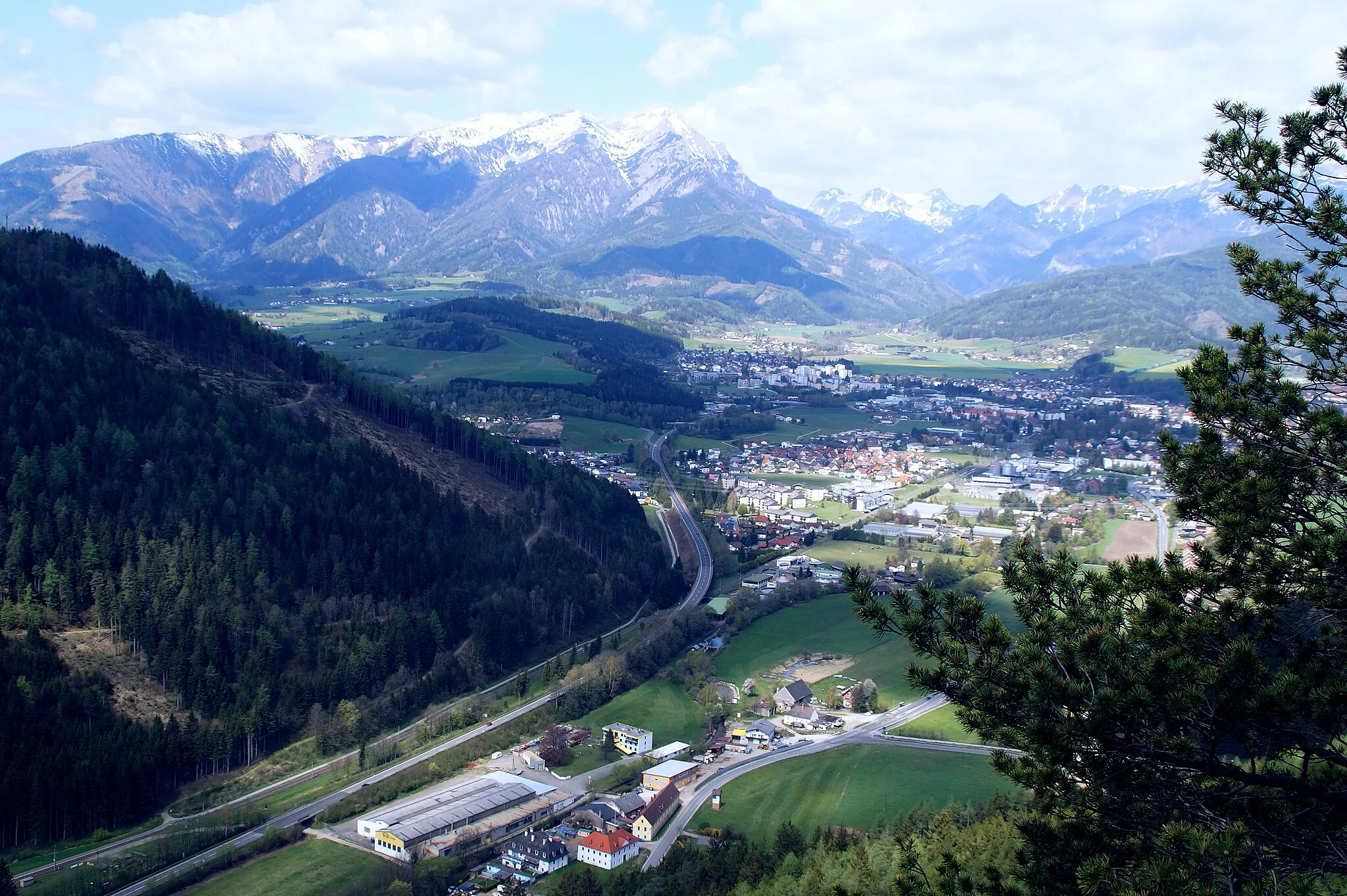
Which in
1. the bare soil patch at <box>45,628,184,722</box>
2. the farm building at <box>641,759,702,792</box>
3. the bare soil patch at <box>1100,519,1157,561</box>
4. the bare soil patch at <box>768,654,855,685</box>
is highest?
the bare soil patch at <box>1100,519,1157,561</box>

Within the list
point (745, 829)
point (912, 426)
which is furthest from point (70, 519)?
point (912, 426)

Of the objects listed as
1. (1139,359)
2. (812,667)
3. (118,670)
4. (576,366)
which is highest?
(1139,359)

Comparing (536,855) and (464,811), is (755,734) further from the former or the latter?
(464,811)

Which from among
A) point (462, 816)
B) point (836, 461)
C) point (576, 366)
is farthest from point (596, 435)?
point (462, 816)

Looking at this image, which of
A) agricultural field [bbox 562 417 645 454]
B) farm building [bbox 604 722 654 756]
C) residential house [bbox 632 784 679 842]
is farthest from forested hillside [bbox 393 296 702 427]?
residential house [bbox 632 784 679 842]

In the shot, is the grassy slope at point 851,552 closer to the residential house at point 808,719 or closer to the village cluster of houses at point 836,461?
the village cluster of houses at point 836,461

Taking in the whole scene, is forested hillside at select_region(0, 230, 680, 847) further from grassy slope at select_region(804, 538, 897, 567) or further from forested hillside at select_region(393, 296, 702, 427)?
forested hillside at select_region(393, 296, 702, 427)
